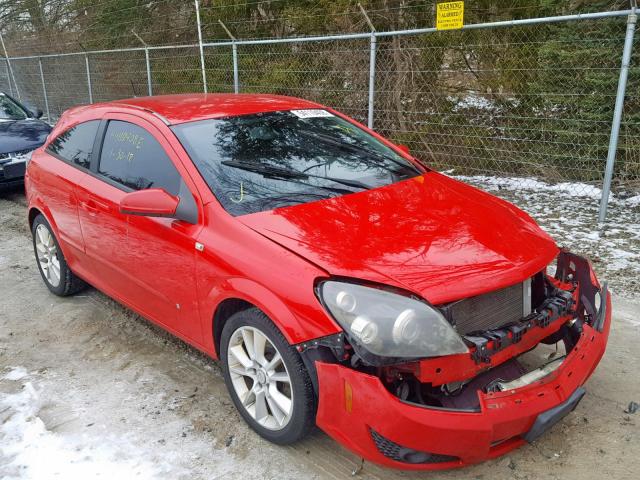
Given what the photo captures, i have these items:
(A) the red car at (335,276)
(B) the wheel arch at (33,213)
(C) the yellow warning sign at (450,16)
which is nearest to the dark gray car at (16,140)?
(B) the wheel arch at (33,213)

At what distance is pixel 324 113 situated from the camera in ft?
13.1

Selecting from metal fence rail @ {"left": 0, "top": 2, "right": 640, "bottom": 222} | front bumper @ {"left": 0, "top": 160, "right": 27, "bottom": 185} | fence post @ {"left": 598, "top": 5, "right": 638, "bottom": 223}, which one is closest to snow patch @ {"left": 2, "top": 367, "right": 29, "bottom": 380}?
front bumper @ {"left": 0, "top": 160, "right": 27, "bottom": 185}

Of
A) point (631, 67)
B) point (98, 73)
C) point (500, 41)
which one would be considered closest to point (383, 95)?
point (500, 41)

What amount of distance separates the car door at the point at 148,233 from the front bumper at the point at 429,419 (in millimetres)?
1078

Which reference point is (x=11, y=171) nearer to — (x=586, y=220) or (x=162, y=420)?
(x=162, y=420)

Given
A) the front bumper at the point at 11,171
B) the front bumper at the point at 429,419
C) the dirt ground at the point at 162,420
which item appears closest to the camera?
the front bumper at the point at 429,419

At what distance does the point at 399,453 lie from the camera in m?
2.21

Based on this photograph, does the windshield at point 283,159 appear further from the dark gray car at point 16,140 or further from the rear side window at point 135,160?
the dark gray car at point 16,140

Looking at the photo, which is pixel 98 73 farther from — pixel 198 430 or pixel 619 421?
pixel 619 421

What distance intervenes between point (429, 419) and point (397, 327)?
0.36m

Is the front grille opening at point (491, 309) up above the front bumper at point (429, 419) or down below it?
above

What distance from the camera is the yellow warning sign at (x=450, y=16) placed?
20.0 feet

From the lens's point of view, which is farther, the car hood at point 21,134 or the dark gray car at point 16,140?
the car hood at point 21,134

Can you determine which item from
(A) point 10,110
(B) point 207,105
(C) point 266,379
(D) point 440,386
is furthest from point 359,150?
(A) point 10,110
